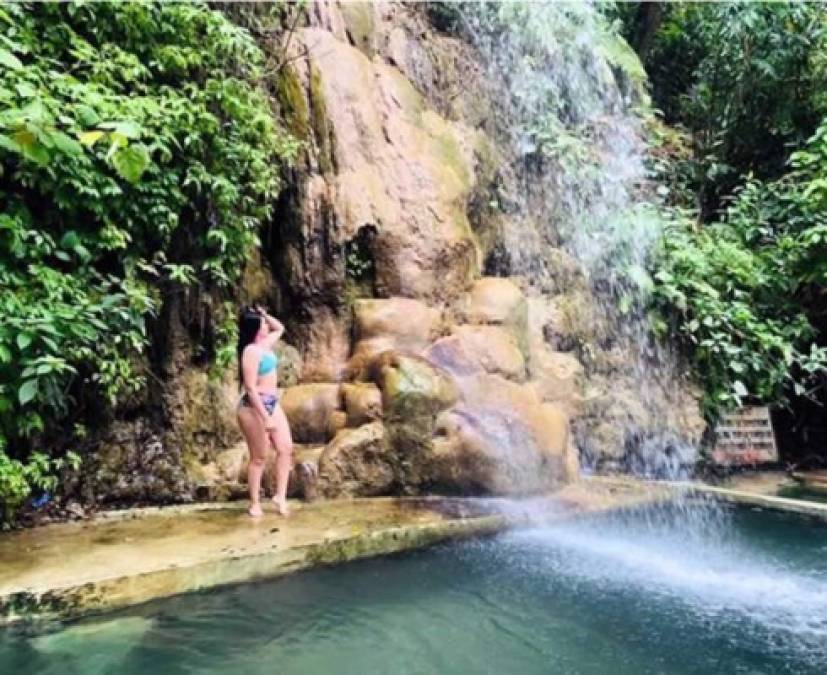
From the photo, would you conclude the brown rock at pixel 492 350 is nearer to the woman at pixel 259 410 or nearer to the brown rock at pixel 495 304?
the brown rock at pixel 495 304

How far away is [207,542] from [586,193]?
269 inches

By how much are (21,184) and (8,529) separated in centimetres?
242

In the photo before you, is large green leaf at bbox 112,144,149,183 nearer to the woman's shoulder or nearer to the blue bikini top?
the woman's shoulder

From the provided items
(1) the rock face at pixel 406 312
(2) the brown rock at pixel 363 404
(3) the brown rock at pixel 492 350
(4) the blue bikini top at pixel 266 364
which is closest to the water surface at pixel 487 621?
(1) the rock face at pixel 406 312

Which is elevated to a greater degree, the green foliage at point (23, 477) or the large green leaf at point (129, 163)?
the large green leaf at point (129, 163)

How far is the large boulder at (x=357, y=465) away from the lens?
18.6ft

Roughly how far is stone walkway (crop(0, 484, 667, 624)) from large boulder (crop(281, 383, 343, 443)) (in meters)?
0.79

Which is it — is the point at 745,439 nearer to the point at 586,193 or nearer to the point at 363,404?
the point at 586,193

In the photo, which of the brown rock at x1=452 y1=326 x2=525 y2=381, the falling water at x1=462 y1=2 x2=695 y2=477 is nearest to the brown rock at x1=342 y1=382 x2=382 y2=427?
the brown rock at x1=452 y1=326 x2=525 y2=381

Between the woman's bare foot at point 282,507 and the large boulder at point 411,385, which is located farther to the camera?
the large boulder at point 411,385

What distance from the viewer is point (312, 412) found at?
20.2 feet

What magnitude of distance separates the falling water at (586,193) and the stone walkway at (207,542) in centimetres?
252

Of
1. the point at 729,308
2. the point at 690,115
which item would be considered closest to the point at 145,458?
the point at 729,308

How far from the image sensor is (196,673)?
3.10 metres
